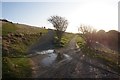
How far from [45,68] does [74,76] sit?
602 cm

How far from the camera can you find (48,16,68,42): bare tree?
7956 cm

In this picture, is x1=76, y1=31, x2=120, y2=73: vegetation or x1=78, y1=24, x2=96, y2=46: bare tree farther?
x1=78, y1=24, x2=96, y2=46: bare tree

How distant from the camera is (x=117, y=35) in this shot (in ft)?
289

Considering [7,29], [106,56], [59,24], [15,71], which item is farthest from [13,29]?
[15,71]

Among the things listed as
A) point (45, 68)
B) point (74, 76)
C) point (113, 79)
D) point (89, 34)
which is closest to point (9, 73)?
point (45, 68)

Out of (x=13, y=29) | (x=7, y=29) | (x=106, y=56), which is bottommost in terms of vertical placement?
(x=106, y=56)

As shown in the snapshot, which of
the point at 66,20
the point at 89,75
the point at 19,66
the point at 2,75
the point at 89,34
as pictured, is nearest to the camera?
the point at 2,75

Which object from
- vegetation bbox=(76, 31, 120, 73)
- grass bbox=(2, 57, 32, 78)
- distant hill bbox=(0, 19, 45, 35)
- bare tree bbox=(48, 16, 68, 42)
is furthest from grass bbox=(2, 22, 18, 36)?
grass bbox=(2, 57, 32, 78)

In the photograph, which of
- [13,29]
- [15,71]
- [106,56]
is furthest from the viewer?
[13,29]

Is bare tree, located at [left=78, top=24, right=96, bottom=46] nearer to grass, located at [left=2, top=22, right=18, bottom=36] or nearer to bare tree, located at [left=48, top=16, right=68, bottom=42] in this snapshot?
bare tree, located at [left=48, top=16, right=68, bottom=42]

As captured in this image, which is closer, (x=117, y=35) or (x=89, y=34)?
(x=89, y=34)

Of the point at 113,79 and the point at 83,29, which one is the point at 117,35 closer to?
the point at 83,29

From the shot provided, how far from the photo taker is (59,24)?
3155 inches

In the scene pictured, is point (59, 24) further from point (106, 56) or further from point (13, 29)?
point (106, 56)
